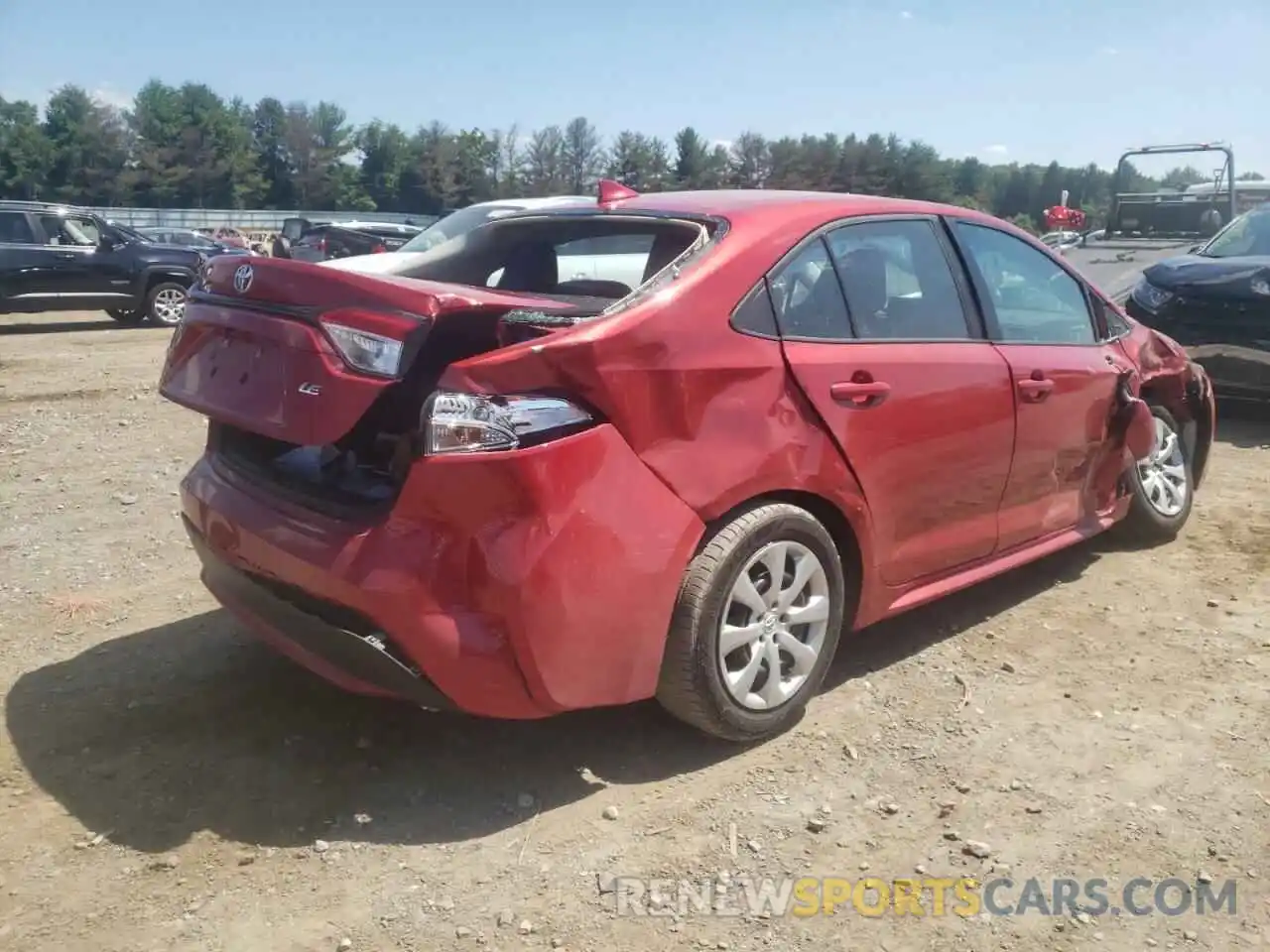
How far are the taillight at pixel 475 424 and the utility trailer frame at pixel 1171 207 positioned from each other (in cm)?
1229

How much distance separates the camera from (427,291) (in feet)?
9.04

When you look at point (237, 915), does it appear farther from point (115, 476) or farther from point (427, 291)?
point (115, 476)

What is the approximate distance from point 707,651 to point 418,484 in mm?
937

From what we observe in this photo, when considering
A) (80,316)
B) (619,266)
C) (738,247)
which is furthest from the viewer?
(80,316)

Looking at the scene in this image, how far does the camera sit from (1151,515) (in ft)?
16.7

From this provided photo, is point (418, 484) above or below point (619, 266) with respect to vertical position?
below

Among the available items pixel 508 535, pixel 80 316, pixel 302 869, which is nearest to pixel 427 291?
pixel 508 535

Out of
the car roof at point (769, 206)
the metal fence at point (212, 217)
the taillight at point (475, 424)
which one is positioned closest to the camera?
the taillight at point (475, 424)

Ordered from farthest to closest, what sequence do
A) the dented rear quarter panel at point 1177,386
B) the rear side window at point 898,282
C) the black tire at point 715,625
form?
the dented rear quarter panel at point 1177,386 → the rear side window at point 898,282 → the black tire at point 715,625

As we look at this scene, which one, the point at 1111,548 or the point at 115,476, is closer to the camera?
the point at 1111,548

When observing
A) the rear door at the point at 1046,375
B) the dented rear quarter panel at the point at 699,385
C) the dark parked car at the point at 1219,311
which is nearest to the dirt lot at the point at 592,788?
the rear door at the point at 1046,375

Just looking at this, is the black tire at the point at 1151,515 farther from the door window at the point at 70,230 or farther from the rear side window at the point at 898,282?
the door window at the point at 70,230

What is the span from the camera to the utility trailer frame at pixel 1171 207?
1290 cm

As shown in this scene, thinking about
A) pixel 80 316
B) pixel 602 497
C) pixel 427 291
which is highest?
pixel 427 291
